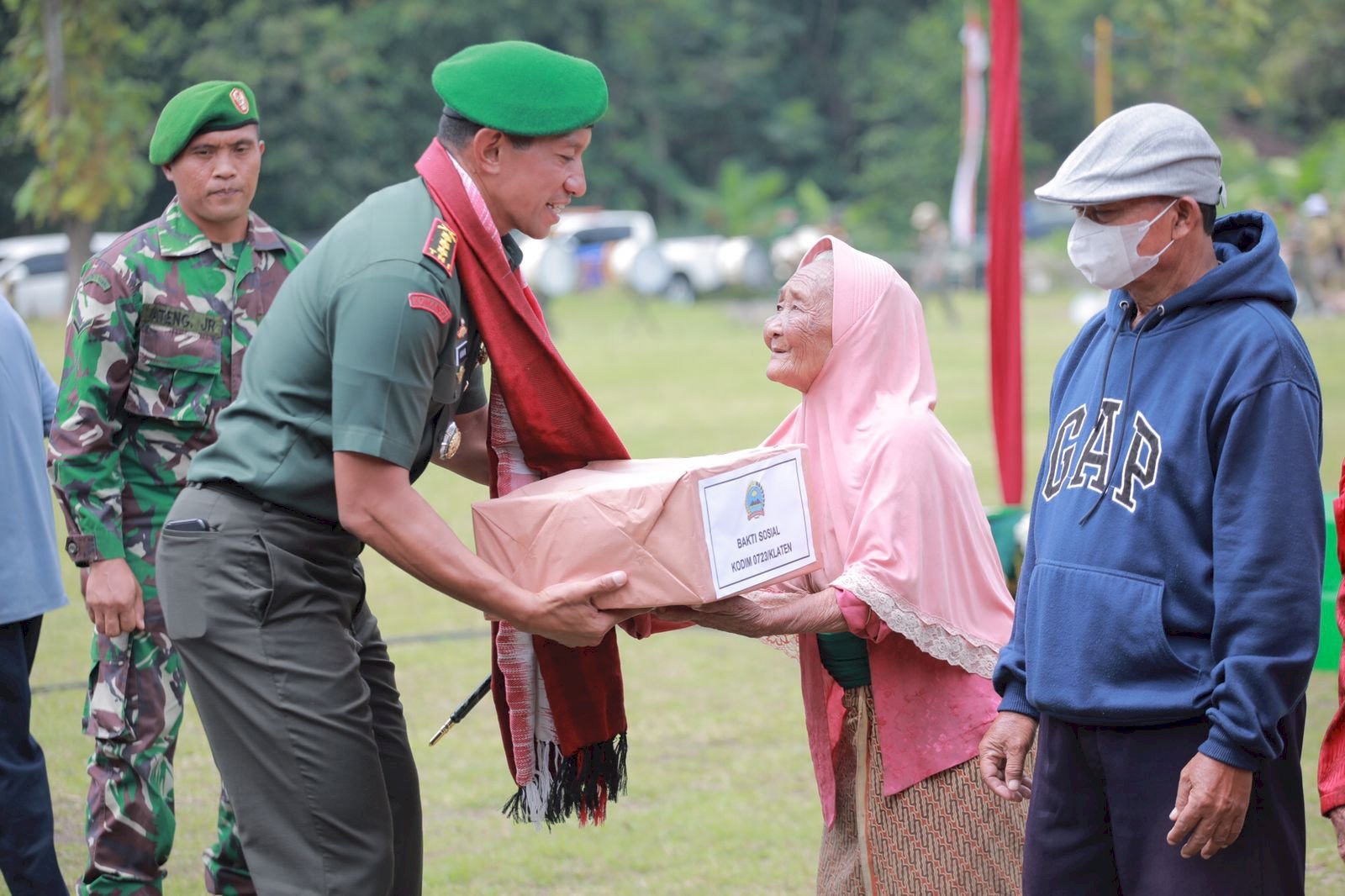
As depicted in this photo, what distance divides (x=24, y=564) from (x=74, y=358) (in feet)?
1.83

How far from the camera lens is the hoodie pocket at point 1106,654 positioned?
8.19ft

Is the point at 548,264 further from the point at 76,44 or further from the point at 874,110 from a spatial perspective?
the point at 874,110

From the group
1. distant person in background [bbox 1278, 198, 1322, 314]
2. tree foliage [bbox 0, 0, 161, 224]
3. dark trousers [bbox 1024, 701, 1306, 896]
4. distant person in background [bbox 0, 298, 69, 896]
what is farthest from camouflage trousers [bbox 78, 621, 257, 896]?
distant person in background [bbox 1278, 198, 1322, 314]

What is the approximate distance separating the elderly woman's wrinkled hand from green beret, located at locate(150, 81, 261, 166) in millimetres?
2042

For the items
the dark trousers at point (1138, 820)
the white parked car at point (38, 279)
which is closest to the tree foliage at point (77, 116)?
the white parked car at point (38, 279)

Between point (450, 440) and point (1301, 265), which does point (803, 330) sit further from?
point (1301, 265)

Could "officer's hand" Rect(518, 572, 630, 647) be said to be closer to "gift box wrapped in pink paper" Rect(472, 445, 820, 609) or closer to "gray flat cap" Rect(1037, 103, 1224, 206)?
"gift box wrapped in pink paper" Rect(472, 445, 820, 609)

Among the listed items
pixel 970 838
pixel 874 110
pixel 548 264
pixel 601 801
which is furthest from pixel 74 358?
pixel 874 110

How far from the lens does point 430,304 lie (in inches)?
104

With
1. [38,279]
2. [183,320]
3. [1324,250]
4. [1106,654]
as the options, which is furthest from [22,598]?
[1324,250]

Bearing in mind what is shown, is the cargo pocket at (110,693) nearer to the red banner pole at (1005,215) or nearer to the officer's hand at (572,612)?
the officer's hand at (572,612)

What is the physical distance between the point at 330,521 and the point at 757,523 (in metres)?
0.84

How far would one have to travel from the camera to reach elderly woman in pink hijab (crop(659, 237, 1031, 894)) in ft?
10.4

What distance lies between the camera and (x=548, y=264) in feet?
99.8
